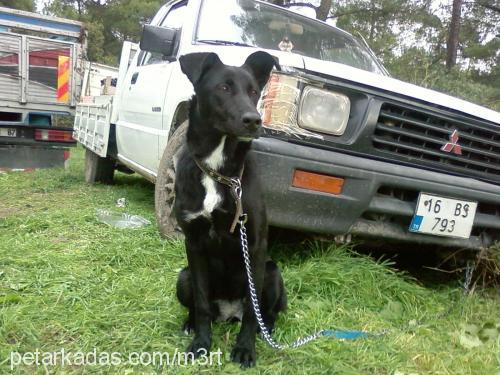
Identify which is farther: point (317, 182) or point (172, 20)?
point (172, 20)

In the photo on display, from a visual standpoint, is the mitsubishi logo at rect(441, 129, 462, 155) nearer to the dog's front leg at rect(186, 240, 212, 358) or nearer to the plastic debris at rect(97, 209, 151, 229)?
the dog's front leg at rect(186, 240, 212, 358)

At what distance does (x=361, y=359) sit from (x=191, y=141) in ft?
4.02

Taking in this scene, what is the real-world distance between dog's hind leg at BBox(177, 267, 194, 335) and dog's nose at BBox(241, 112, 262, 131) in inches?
30.4

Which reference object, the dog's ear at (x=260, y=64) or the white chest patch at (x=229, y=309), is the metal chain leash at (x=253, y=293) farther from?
the dog's ear at (x=260, y=64)

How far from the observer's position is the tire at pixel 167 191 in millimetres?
3363

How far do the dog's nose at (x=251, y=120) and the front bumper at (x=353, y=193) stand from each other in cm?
48

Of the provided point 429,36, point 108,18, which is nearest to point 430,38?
point 429,36

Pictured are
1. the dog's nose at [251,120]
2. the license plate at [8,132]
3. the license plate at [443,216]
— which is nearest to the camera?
the dog's nose at [251,120]

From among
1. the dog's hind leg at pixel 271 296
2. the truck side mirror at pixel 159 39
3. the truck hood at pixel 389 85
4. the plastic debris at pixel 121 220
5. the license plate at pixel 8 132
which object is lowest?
the plastic debris at pixel 121 220

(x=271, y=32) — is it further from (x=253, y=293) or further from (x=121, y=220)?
(x=253, y=293)

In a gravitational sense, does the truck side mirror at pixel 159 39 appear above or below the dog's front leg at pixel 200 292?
above

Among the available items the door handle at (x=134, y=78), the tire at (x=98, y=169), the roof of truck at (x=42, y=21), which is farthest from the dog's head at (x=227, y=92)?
the roof of truck at (x=42, y=21)

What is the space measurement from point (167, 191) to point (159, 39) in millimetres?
1143

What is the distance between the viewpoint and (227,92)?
207 centimetres
